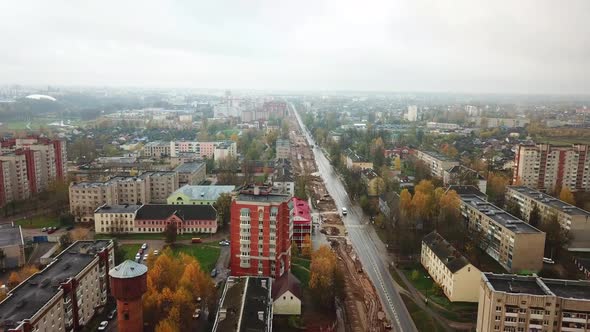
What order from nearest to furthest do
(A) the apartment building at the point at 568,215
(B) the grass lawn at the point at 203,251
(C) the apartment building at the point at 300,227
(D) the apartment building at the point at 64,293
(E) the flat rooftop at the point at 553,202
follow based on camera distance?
1. (D) the apartment building at the point at 64,293
2. (B) the grass lawn at the point at 203,251
3. (C) the apartment building at the point at 300,227
4. (A) the apartment building at the point at 568,215
5. (E) the flat rooftop at the point at 553,202

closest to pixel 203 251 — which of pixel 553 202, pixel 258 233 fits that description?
pixel 258 233

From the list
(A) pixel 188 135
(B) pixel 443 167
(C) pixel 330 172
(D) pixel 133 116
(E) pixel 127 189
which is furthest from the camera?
(D) pixel 133 116

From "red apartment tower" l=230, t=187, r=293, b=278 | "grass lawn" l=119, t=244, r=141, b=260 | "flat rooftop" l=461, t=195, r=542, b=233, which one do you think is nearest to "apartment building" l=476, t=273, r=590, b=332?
"flat rooftop" l=461, t=195, r=542, b=233

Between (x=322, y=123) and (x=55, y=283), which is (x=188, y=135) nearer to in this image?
(x=322, y=123)

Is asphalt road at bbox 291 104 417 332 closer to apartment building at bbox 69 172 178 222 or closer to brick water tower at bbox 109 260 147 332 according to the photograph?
brick water tower at bbox 109 260 147 332

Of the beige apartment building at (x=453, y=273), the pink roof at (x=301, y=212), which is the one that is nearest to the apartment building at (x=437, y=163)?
the pink roof at (x=301, y=212)

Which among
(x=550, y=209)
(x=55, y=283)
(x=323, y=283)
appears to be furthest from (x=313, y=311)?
(x=550, y=209)

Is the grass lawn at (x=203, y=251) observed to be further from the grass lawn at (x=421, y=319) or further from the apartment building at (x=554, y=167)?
the apartment building at (x=554, y=167)
